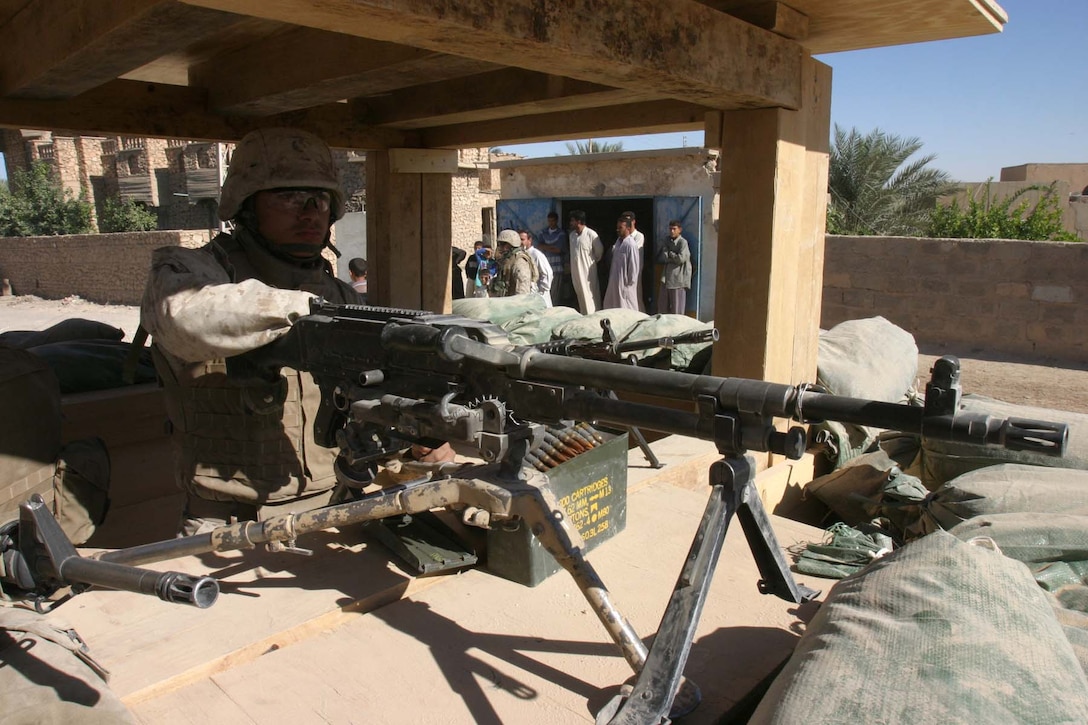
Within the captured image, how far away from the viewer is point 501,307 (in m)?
6.41

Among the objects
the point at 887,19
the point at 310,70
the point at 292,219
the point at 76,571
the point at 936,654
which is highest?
the point at 887,19

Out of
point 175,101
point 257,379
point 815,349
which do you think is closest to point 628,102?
point 815,349

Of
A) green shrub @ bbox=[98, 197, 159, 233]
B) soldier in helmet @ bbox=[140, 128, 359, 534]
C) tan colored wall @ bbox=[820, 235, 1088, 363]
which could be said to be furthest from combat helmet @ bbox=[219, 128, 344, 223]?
green shrub @ bbox=[98, 197, 159, 233]

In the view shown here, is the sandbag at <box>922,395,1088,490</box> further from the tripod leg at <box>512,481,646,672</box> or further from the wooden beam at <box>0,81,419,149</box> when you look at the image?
the wooden beam at <box>0,81,419,149</box>

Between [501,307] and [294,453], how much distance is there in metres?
3.58

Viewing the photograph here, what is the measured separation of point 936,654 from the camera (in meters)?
1.62

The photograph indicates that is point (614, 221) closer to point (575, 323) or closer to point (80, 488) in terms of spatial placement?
point (575, 323)

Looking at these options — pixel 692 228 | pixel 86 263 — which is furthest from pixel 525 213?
pixel 86 263

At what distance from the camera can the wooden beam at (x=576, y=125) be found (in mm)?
4258

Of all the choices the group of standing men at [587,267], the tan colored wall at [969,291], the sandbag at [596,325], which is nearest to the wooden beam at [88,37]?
the sandbag at [596,325]

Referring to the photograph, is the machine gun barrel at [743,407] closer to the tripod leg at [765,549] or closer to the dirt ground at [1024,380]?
the tripod leg at [765,549]

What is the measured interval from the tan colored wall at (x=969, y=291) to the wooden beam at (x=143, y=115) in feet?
27.3

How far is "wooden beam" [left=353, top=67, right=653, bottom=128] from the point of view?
3846mm

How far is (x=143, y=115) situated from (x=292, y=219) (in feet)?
5.76
